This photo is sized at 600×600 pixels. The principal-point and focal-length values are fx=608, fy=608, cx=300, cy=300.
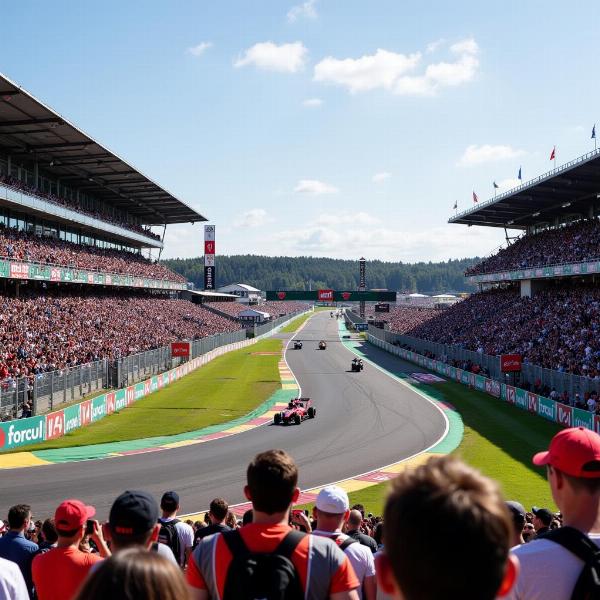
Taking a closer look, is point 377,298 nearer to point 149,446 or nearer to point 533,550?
point 149,446

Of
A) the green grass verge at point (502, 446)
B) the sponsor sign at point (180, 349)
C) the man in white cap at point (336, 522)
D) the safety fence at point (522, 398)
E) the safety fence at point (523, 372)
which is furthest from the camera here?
the sponsor sign at point (180, 349)

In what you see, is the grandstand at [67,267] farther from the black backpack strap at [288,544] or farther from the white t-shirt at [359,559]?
the black backpack strap at [288,544]

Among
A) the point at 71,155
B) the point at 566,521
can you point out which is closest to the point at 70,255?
the point at 71,155

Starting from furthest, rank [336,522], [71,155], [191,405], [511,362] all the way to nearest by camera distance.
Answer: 1. [71,155]
2. [511,362]
3. [191,405]
4. [336,522]

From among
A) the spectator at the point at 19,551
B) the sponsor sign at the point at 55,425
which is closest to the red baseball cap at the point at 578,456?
the spectator at the point at 19,551

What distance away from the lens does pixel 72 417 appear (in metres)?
25.3

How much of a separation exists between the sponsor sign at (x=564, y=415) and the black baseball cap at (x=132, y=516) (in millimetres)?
25053

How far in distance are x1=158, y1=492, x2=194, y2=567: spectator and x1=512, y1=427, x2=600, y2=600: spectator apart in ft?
14.9

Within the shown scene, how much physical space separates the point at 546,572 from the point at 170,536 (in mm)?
4723

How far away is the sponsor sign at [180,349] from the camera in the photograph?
4522 centimetres

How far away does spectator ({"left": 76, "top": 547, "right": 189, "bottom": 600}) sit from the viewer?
6.23 feet

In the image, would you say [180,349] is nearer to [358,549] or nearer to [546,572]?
[358,549]

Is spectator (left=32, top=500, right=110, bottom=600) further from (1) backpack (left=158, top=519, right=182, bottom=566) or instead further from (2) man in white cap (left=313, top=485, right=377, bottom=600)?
(1) backpack (left=158, top=519, right=182, bottom=566)

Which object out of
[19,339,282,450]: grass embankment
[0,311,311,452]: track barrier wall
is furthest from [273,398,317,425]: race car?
[0,311,311,452]: track barrier wall
